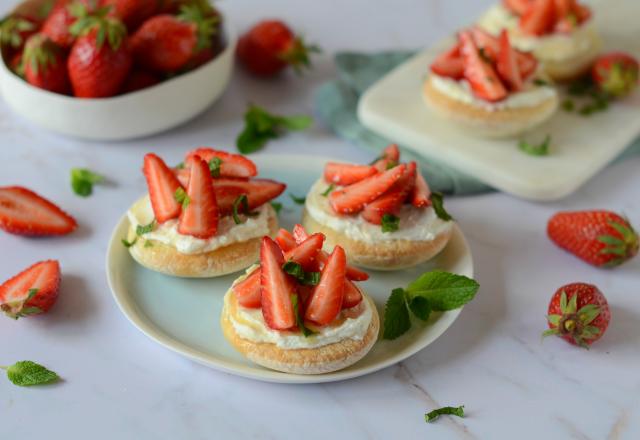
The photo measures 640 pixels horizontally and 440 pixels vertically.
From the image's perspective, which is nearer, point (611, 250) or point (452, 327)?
point (452, 327)

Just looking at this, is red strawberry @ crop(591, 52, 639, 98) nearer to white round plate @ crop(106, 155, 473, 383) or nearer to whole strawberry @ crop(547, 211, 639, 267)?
whole strawberry @ crop(547, 211, 639, 267)

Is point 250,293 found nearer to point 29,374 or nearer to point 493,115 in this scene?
point 29,374

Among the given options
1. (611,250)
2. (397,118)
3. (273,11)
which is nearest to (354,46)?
(273,11)

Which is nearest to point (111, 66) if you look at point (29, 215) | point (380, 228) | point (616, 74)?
point (29, 215)

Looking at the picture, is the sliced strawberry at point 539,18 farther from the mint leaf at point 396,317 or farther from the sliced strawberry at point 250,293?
the sliced strawberry at point 250,293

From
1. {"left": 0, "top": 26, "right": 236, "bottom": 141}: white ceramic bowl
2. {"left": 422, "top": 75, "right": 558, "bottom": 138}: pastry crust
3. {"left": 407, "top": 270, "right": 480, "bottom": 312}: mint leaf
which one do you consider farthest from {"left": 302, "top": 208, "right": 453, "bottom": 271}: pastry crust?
{"left": 0, "top": 26, "right": 236, "bottom": 141}: white ceramic bowl

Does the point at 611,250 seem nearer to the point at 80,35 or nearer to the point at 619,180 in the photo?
the point at 619,180
